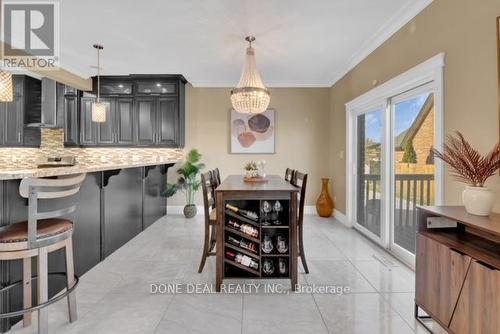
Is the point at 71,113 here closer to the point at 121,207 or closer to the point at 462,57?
the point at 121,207

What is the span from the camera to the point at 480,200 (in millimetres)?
1568

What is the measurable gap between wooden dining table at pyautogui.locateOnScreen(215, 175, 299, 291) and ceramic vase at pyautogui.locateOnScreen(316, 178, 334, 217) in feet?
9.23

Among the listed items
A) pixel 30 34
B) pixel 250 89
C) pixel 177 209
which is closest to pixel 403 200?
pixel 250 89

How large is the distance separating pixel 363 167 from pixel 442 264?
8.36 ft

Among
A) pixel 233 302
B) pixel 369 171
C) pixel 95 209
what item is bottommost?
pixel 233 302

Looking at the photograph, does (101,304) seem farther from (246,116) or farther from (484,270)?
(246,116)

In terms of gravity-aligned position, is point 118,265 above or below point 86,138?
below

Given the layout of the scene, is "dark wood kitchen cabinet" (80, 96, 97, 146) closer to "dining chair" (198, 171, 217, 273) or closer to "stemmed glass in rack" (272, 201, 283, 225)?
"dining chair" (198, 171, 217, 273)

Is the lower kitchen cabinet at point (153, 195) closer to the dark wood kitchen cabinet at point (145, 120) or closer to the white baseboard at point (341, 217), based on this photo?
the dark wood kitchen cabinet at point (145, 120)

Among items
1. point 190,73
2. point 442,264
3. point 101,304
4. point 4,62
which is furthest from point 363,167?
point 4,62

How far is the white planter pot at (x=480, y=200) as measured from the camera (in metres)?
1.56

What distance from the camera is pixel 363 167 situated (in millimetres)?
4020

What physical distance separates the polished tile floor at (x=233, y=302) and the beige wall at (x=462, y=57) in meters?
1.01

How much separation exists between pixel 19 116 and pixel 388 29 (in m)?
5.79
